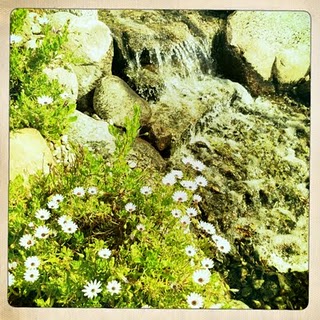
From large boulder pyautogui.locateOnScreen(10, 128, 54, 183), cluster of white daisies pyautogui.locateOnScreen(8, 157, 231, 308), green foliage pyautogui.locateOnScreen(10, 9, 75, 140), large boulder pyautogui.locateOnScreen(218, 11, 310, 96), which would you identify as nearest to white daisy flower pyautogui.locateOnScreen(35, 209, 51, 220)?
cluster of white daisies pyautogui.locateOnScreen(8, 157, 231, 308)

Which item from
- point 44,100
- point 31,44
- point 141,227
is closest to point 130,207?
point 141,227

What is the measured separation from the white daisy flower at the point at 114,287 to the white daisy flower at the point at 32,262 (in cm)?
22

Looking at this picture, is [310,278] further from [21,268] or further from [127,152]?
[21,268]

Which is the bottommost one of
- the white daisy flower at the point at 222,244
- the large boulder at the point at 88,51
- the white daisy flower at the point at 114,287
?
the white daisy flower at the point at 114,287

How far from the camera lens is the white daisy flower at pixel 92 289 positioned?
1.79m

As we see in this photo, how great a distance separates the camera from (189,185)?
1812mm

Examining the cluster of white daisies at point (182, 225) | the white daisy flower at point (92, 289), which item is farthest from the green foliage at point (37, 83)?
the white daisy flower at point (92, 289)

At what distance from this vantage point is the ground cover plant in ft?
5.89

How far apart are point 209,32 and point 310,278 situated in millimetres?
778

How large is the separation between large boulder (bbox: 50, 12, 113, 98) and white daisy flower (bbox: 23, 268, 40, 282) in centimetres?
53

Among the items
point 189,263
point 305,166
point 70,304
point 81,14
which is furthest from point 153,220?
point 81,14

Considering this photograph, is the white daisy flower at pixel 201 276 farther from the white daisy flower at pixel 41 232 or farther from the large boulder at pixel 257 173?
the white daisy flower at pixel 41 232

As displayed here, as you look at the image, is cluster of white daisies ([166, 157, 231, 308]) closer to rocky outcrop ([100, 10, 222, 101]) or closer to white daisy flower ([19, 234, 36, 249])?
rocky outcrop ([100, 10, 222, 101])

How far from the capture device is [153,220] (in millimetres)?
1813
